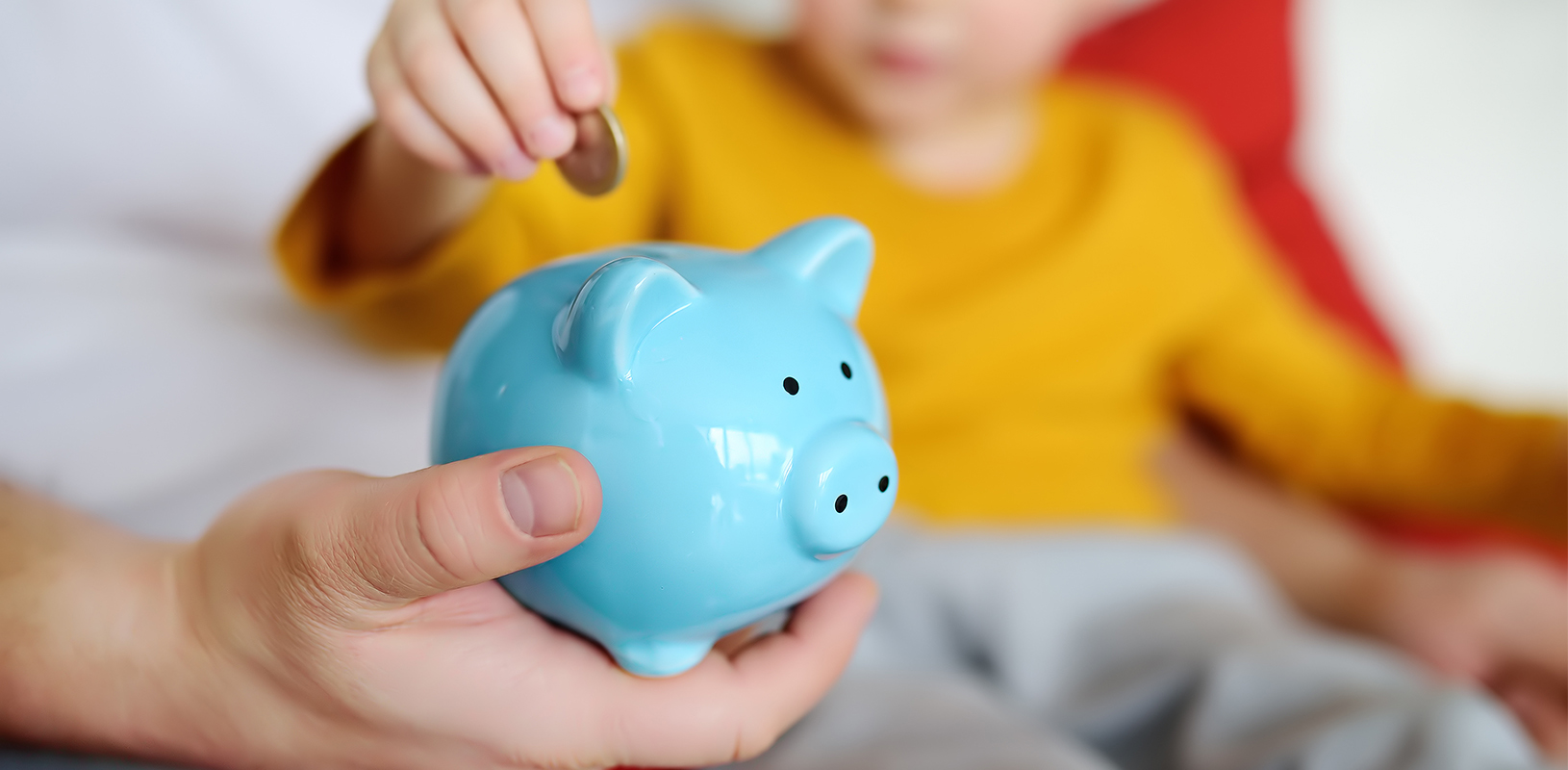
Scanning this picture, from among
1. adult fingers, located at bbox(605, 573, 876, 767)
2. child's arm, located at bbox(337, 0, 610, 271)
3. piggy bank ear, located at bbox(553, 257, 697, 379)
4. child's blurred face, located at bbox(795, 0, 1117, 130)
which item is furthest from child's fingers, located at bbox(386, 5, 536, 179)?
child's blurred face, located at bbox(795, 0, 1117, 130)

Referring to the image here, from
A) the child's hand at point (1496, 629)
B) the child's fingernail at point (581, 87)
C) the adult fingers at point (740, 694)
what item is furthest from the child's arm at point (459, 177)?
the child's hand at point (1496, 629)

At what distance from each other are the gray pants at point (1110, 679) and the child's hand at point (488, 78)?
31 cm

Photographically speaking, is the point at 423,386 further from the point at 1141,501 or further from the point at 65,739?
the point at 1141,501

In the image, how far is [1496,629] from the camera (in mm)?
766

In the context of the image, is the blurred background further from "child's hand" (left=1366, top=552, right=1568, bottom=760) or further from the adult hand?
"child's hand" (left=1366, top=552, right=1568, bottom=760)

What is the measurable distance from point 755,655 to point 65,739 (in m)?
0.26

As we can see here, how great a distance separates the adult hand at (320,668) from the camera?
361 mm

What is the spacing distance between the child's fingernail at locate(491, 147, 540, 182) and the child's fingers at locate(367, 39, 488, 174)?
0.06 ft

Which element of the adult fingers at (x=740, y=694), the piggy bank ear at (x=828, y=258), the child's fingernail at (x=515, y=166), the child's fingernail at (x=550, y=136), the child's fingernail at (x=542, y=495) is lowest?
the adult fingers at (x=740, y=694)

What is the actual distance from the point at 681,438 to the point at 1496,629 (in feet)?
2.28

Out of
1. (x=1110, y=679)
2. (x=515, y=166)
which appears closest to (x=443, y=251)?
(x=515, y=166)

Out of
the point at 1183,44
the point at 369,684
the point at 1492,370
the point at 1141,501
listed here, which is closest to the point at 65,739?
the point at 369,684

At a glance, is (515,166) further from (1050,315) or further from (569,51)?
(1050,315)

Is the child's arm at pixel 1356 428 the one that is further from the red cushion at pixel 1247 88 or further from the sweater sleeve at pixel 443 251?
the sweater sleeve at pixel 443 251
